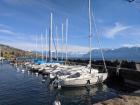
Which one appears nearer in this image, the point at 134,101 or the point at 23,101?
the point at 134,101

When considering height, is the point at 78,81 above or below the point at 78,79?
below

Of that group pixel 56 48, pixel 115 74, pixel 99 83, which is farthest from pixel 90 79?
pixel 56 48

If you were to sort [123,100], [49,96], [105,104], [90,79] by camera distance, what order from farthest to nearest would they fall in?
[90,79] → [49,96] → [123,100] → [105,104]

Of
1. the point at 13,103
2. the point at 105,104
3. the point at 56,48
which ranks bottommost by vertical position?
the point at 13,103

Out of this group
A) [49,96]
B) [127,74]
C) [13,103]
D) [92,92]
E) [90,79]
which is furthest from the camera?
[127,74]

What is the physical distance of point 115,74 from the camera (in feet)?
137

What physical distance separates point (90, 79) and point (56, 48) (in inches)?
1325

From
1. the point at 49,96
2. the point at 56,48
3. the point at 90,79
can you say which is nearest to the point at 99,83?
→ the point at 90,79

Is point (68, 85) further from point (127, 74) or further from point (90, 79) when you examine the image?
point (127, 74)

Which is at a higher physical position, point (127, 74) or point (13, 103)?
point (127, 74)

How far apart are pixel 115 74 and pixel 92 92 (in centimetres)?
1330

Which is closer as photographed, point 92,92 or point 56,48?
point 92,92

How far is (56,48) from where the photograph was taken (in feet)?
215

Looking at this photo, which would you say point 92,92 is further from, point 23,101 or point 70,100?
point 23,101
